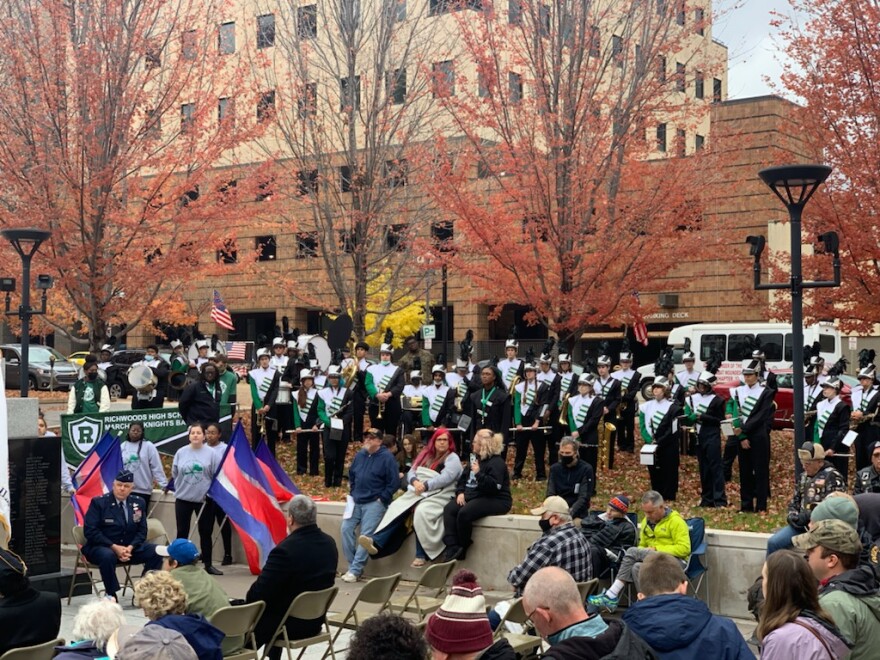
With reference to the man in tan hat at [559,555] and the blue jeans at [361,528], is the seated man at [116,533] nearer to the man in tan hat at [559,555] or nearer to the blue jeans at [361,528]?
the blue jeans at [361,528]

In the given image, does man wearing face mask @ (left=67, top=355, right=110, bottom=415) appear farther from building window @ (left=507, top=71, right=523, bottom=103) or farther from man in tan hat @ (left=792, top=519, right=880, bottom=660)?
man in tan hat @ (left=792, top=519, right=880, bottom=660)

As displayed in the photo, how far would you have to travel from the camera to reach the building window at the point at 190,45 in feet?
77.8

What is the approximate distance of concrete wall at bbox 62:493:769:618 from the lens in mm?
11281

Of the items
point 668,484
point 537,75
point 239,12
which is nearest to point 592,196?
point 537,75

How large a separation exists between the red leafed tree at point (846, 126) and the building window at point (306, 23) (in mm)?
10723

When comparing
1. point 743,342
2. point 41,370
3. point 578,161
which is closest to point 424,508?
point 578,161

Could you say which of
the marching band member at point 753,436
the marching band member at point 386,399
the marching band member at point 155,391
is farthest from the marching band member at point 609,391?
the marching band member at point 155,391

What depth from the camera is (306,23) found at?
25.8 m

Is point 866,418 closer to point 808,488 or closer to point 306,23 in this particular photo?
point 808,488

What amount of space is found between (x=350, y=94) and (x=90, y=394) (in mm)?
9278

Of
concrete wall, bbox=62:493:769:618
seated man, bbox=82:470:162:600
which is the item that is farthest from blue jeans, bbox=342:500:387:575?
seated man, bbox=82:470:162:600

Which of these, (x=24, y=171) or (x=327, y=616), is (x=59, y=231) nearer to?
(x=24, y=171)

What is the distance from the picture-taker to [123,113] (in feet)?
72.8

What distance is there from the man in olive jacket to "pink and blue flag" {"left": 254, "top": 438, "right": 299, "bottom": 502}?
4.90 meters
